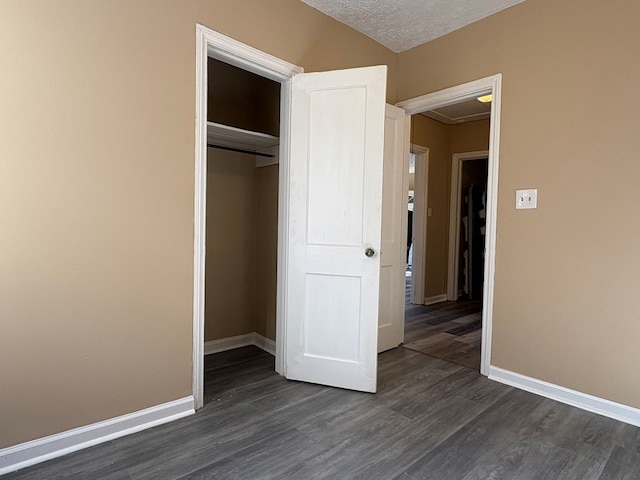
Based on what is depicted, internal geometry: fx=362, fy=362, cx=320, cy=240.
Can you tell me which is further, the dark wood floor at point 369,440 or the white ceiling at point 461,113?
the white ceiling at point 461,113

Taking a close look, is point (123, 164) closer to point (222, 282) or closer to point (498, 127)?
point (222, 282)

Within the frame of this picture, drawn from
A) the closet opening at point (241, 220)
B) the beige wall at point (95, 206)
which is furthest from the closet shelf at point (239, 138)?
the beige wall at point (95, 206)

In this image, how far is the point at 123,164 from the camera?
73.0 inches

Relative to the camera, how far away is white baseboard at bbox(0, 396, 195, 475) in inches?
63.8

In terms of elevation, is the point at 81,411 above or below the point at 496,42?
below

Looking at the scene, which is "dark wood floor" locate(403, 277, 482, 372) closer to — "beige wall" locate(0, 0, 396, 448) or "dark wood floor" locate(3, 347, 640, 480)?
"dark wood floor" locate(3, 347, 640, 480)

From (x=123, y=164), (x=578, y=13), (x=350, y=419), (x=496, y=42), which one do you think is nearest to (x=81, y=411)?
(x=123, y=164)

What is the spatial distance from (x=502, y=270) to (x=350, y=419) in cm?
153

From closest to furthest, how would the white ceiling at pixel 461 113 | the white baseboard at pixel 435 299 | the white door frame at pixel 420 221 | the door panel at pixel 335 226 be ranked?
1. the door panel at pixel 335 226
2. the white ceiling at pixel 461 113
3. the white door frame at pixel 420 221
4. the white baseboard at pixel 435 299

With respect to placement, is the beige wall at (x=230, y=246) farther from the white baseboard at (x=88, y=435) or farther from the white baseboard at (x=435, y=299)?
the white baseboard at (x=435, y=299)

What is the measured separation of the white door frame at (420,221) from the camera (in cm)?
510

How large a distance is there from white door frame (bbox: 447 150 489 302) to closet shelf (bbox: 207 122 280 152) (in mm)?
3358

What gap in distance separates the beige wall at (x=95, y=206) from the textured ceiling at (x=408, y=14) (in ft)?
3.11

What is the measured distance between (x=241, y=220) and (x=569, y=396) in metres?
2.78
